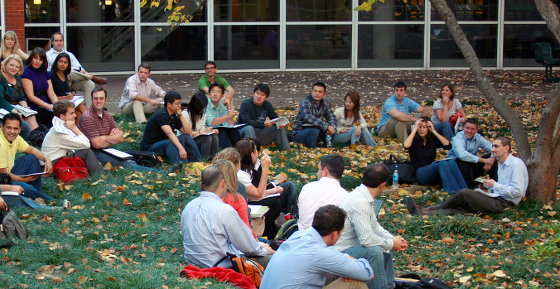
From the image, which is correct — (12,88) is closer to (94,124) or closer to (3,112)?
(3,112)

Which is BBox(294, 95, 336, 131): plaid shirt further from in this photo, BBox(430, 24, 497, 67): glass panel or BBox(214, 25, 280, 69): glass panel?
BBox(430, 24, 497, 67): glass panel

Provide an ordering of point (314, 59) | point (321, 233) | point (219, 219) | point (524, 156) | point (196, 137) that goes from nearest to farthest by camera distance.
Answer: point (321, 233)
point (219, 219)
point (524, 156)
point (196, 137)
point (314, 59)

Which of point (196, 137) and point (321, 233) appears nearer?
point (321, 233)

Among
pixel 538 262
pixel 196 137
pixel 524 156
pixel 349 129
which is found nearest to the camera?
pixel 538 262

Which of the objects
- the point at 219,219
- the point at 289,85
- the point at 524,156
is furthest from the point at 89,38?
the point at 219,219

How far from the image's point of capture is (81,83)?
15648 millimetres

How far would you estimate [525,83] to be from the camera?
2205 centimetres

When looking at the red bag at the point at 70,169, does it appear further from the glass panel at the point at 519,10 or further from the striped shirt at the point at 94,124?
the glass panel at the point at 519,10

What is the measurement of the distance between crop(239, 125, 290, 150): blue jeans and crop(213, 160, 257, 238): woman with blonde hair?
17.4 ft

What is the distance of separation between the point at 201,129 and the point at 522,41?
14668 mm

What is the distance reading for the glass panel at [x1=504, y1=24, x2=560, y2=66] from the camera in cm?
2508

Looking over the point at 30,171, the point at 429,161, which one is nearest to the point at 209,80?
the point at 429,161

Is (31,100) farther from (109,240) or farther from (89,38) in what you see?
(89,38)

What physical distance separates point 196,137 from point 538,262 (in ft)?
19.1
